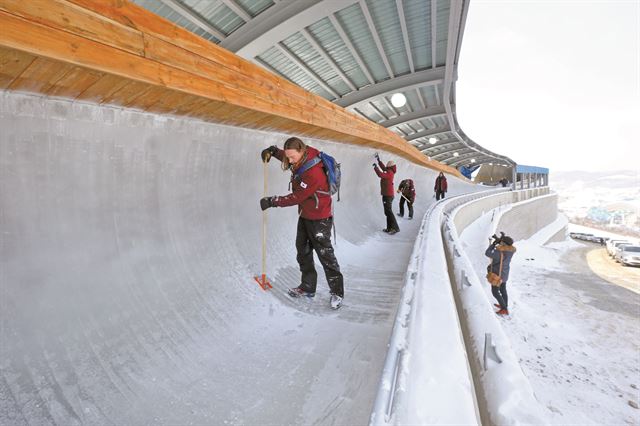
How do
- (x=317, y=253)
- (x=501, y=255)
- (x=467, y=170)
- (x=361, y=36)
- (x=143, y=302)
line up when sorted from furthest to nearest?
(x=467, y=170) < (x=501, y=255) < (x=361, y=36) < (x=317, y=253) < (x=143, y=302)

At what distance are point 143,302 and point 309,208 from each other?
131cm

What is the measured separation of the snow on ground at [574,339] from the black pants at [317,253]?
150cm

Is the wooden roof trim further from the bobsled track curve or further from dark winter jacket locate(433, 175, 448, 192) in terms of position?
dark winter jacket locate(433, 175, 448, 192)

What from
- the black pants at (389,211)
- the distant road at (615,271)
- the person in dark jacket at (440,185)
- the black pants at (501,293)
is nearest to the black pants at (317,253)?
the black pants at (389,211)

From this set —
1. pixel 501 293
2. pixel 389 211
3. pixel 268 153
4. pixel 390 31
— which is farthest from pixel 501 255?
pixel 268 153

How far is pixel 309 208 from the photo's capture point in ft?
8.39

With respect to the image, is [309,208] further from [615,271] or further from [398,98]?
[615,271]

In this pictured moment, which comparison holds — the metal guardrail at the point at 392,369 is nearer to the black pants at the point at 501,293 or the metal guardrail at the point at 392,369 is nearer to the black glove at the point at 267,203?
the black glove at the point at 267,203

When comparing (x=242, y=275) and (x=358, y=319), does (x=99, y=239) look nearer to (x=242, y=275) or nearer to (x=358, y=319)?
(x=242, y=275)

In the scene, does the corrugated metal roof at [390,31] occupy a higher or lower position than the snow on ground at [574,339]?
higher

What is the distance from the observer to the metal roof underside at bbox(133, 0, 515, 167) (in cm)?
446

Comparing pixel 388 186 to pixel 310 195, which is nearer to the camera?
pixel 310 195

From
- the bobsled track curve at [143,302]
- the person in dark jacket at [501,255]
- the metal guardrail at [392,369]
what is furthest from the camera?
the person in dark jacket at [501,255]

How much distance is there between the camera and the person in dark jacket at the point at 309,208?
7.90 feet
